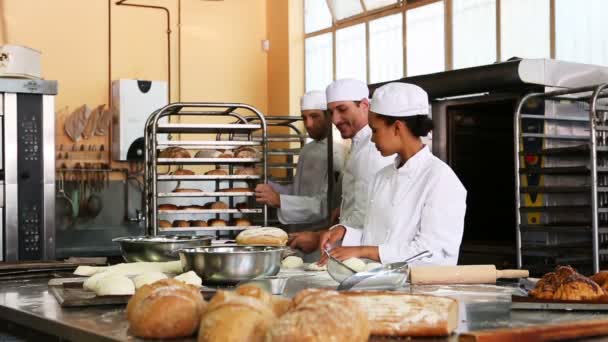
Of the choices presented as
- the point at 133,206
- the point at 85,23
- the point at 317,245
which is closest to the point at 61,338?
the point at 317,245

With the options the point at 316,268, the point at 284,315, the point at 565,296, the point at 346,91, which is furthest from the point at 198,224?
the point at 284,315

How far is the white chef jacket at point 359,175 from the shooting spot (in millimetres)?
3857

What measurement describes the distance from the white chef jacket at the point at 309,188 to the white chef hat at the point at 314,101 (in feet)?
0.75

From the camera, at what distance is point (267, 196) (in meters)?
4.76

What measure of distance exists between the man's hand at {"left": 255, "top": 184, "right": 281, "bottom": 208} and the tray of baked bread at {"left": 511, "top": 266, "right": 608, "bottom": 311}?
2.93 metres

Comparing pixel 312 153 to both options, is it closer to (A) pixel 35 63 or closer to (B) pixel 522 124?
(B) pixel 522 124

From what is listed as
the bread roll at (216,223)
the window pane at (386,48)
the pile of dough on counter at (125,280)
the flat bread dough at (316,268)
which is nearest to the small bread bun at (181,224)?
the bread roll at (216,223)

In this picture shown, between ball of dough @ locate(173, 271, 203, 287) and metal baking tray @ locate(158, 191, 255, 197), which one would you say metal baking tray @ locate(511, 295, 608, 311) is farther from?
metal baking tray @ locate(158, 191, 255, 197)

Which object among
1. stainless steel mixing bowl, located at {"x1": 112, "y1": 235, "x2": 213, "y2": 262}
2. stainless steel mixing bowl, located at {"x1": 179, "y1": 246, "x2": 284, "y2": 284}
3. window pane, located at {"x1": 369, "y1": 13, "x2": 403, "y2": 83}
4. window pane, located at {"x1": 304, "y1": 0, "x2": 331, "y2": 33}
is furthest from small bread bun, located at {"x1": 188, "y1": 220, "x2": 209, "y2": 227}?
window pane, located at {"x1": 304, "y1": 0, "x2": 331, "y2": 33}

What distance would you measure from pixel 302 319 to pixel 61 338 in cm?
75

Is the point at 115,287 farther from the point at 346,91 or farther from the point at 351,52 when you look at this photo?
the point at 351,52

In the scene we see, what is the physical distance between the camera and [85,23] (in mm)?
8383

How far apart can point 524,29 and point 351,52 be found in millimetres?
2438

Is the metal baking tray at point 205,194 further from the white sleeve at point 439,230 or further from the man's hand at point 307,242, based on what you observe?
the white sleeve at point 439,230
